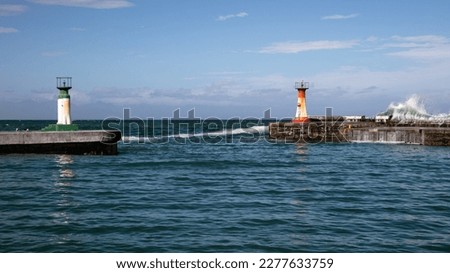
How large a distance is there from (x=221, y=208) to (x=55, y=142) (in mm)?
19101

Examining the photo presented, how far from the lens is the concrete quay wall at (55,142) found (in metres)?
32.4

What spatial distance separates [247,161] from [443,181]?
13.7 metres

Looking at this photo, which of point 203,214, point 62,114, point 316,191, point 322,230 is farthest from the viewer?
point 62,114

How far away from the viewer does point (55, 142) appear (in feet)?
108

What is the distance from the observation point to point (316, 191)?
68.6 ft

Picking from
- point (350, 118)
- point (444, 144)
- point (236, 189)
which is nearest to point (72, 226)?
point (236, 189)

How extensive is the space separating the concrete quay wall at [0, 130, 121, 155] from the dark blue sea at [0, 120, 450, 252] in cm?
200

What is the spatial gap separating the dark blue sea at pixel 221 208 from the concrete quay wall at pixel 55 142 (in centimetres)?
200

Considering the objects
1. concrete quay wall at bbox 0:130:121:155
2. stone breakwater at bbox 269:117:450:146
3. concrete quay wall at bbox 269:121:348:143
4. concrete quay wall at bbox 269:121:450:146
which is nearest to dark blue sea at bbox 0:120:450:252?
concrete quay wall at bbox 0:130:121:155

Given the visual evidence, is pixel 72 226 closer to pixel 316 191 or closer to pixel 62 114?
pixel 316 191

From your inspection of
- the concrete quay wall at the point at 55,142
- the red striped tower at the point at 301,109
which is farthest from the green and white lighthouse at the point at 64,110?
the red striped tower at the point at 301,109

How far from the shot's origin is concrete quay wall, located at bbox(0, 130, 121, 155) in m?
32.4

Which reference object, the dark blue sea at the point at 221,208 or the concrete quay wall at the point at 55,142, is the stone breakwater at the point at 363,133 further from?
the concrete quay wall at the point at 55,142
